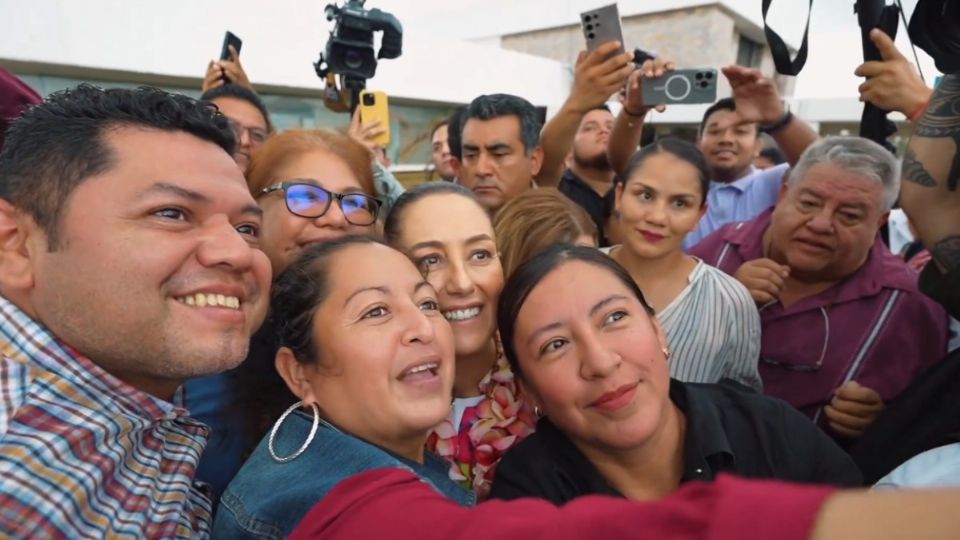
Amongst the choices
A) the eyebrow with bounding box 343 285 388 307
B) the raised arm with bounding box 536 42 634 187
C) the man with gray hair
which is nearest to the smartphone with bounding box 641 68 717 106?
the raised arm with bounding box 536 42 634 187

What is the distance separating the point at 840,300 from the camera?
191cm

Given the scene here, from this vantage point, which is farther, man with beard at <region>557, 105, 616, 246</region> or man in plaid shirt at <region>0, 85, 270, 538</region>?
man with beard at <region>557, 105, 616, 246</region>

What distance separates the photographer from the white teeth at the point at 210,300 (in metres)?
1.02

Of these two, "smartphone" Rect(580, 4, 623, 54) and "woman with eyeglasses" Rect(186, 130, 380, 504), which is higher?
"smartphone" Rect(580, 4, 623, 54)

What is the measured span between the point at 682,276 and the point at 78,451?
1.84 meters

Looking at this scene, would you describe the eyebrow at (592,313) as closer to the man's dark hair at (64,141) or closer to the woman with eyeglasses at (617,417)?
the woman with eyeglasses at (617,417)

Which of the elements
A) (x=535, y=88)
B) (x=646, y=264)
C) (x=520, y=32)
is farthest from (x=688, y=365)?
(x=520, y=32)

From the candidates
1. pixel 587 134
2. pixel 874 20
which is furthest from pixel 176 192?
pixel 587 134

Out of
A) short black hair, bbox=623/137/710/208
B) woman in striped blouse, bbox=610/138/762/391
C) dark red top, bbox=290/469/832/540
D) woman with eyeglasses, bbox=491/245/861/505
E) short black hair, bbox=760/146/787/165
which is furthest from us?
short black hair, bbox=760/146/787/165

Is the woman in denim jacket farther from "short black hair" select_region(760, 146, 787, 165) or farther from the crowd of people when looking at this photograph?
"short black hair" select_region(760, 146, 787, 165)

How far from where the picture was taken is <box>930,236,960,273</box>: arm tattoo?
1.33m

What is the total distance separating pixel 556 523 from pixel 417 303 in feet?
2.62

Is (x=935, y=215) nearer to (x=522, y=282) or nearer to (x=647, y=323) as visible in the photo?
(x=647, y=323)

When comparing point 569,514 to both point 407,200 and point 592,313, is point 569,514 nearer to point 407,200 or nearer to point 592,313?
point 592,313
